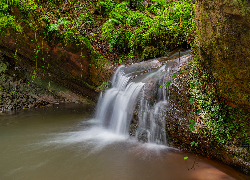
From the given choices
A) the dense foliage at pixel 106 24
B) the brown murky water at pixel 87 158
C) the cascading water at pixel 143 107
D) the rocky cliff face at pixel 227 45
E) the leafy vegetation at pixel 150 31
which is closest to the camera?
the rocky cliff face at pixel 227 45

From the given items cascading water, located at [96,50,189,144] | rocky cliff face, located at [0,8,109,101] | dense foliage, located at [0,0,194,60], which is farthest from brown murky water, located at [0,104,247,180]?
dense foliage, located at [0,0,194,60]

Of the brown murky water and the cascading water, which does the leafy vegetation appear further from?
the brown murky water

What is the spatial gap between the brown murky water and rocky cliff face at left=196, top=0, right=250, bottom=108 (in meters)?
1.43

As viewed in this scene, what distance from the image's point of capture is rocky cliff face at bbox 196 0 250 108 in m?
2.44

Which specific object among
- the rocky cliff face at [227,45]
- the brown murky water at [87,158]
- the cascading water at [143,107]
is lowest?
the brown murky water at [87,158]

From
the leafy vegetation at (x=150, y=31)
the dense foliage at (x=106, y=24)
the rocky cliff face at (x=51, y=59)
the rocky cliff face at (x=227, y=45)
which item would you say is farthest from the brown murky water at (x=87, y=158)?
the leafy vegetation at (x=150, y=31)

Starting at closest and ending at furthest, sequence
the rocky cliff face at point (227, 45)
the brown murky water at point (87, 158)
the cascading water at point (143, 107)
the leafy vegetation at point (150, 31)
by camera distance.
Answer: the rocky cliff face at point (227, 45) → the brown murky water at point (87, 158) → the cascading water at point (143, 107) → the leafy vegetation at point (150, 31)

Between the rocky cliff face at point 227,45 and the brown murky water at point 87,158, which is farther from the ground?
the rocky cliff face at point 227,45

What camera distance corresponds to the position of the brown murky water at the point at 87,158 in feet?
9.95

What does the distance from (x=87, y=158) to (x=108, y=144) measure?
784mm

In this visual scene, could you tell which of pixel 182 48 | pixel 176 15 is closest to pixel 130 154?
pixel 182 48

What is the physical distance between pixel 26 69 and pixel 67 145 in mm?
4880

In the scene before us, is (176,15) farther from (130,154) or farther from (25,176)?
(25,176)

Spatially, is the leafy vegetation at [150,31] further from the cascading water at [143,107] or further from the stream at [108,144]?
the cascading water at [143,107]
